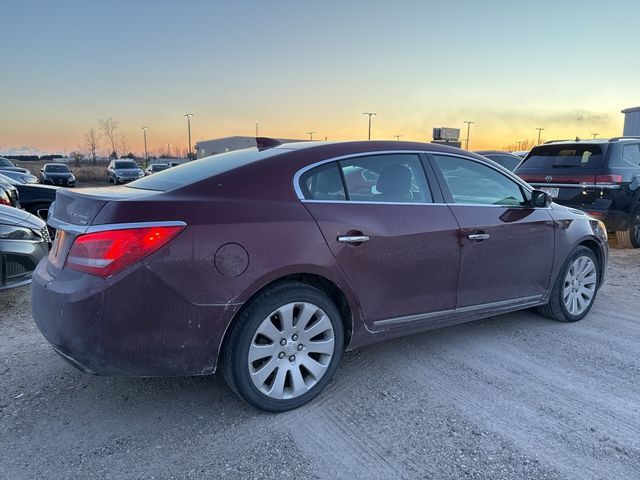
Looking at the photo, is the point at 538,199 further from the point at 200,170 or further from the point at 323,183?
the point at 200,170

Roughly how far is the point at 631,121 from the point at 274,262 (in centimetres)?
3583

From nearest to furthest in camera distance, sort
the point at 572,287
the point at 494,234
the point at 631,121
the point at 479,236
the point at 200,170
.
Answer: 1. the point at 200,170
2. the point at 479,236
3. the point at 494,234
4. the point at 572,287
5. the point at 631,121

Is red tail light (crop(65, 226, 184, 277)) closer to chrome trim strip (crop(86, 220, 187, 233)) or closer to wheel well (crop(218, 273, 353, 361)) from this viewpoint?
chrome trim strip (crop(86, 220, 187, 233))

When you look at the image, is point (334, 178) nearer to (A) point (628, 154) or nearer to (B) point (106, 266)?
(B) point (106, 266)

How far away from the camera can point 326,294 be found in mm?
2979

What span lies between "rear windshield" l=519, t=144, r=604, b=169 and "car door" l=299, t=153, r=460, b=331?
5549 millimetres

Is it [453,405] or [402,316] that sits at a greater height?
[402,316]

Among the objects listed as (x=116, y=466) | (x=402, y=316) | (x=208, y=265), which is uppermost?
(x=208, y=265)

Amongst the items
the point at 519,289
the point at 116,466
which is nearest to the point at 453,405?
the point at 519,289

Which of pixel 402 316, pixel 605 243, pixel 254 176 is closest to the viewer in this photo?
pixel 254 176

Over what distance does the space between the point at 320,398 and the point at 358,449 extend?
573 millimetres

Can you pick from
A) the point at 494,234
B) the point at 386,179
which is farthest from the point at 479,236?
the point at 386,179

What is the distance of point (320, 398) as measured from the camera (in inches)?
120

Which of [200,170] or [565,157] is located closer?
[200,170]
